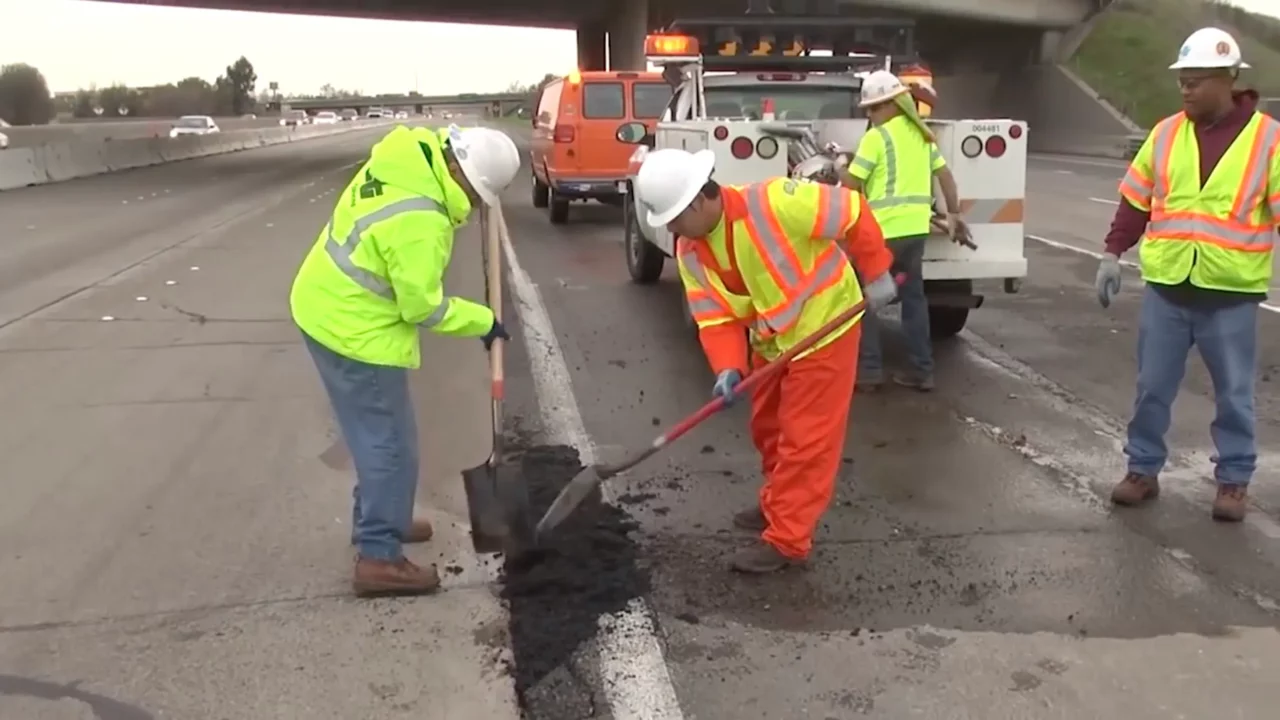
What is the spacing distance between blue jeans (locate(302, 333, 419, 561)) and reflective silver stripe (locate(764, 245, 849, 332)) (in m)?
1.30

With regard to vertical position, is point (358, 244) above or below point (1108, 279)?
above

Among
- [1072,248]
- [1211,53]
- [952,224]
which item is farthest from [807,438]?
[1072,248]

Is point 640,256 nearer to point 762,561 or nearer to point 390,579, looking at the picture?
point 762,561

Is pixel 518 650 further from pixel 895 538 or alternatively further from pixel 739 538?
pixel 895 538

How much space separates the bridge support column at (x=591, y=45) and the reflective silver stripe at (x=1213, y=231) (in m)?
42.6

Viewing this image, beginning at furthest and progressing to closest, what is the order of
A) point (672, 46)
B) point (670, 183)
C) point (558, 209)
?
point (558, 209)
point (672, 46)
point (670, 183)

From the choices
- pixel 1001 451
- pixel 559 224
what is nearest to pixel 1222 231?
pixel 1001 451

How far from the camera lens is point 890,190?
6664 mm

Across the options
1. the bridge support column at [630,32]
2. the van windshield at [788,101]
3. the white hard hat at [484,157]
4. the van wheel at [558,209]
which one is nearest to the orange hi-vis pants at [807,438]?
the white hard hat at [484,157]

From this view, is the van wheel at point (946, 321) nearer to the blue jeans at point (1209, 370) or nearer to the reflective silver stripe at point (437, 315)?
the blue jeans at point (1209, 370)

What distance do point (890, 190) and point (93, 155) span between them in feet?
85.9

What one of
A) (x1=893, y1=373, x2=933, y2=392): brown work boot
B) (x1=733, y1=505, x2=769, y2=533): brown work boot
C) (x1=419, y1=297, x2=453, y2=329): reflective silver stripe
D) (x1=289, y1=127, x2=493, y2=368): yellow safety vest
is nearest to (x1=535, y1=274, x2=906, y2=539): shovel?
(x1=733, y1=505, x2=769, y2=533): brown work boot

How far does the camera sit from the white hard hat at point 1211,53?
180 inches

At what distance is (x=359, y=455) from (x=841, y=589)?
173 cm
